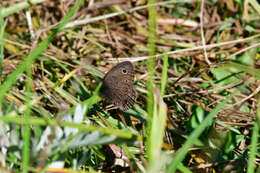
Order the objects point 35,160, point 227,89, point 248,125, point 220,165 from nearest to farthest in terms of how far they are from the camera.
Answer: point 35,160 → point 220,165 → point 248,125 → point 227,89

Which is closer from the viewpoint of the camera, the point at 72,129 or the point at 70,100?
the point at 72,129

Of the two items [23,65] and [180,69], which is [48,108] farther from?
[180,69]

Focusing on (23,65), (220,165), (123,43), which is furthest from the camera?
(123,43)

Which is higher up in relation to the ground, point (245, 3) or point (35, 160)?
point (245, 3)

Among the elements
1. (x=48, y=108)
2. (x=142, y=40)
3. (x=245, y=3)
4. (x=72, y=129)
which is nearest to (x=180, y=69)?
(x=142, y=40)

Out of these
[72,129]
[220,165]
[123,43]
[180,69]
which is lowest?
[220,165]

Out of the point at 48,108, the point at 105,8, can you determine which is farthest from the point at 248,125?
the point at 105,8
